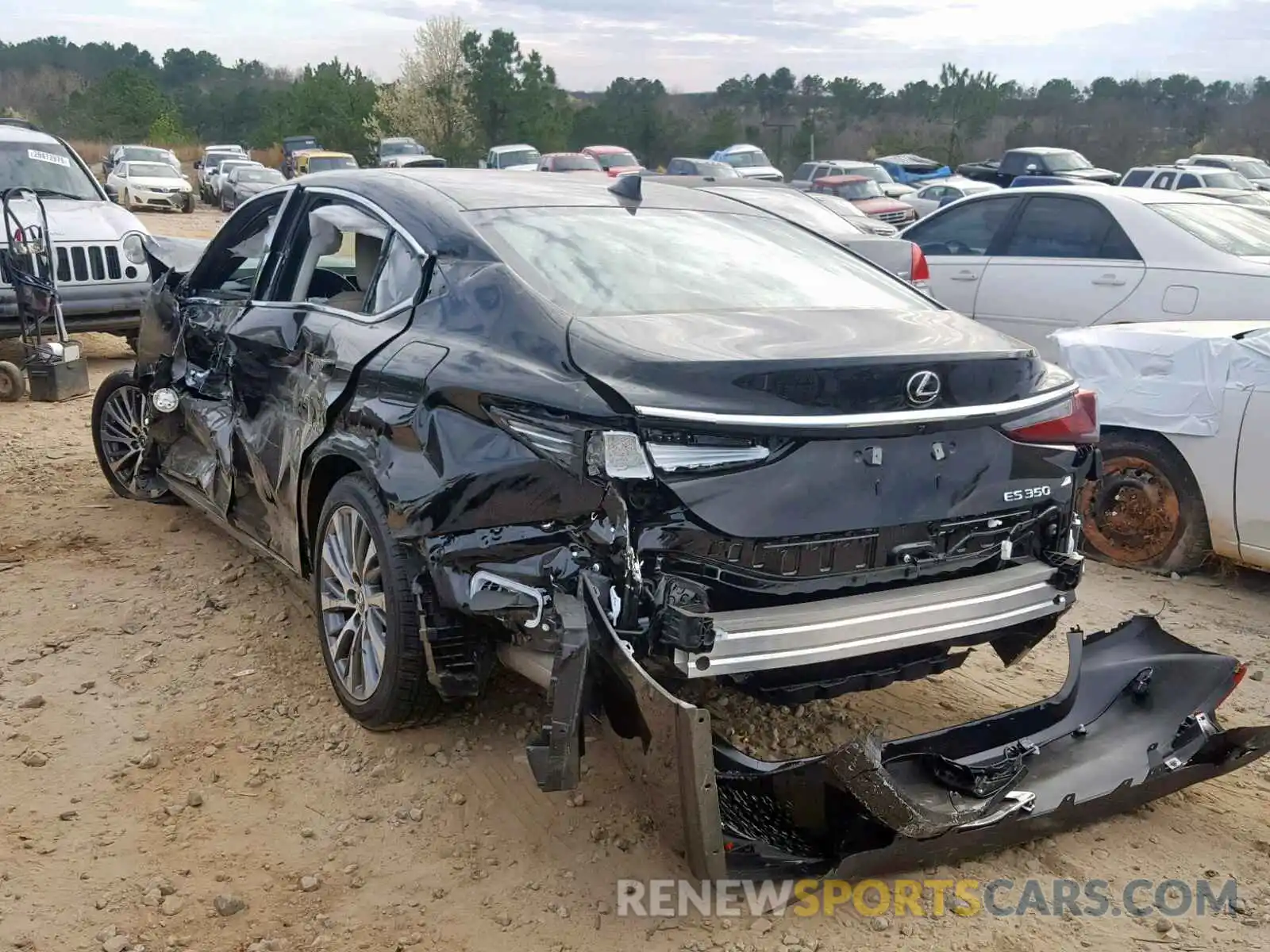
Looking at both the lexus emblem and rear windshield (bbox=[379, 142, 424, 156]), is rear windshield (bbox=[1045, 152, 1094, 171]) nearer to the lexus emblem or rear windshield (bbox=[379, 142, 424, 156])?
rear windshield (bbox=[379, 142, 424, 156])

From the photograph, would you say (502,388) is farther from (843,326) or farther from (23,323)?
(23,323)

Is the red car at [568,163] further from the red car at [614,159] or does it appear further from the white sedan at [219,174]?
the white sedan at [219,174]

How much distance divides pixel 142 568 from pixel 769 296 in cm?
323

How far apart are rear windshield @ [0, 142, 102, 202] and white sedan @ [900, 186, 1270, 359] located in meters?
7.31

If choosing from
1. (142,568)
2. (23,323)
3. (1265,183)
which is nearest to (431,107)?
(1265,183)

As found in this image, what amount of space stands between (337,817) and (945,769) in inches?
66.1

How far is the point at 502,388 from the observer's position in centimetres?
296

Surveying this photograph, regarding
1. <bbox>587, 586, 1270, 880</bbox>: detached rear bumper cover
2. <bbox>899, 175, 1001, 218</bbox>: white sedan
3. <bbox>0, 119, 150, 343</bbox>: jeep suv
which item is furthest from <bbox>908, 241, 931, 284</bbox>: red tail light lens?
<bbox>899, 175, 1001, 218</bbox>: white sedan

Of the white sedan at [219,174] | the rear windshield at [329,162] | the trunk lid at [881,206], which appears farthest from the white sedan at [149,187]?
the trunk lid at [881,206]

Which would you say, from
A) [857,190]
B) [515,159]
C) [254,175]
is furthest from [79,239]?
[515,159]

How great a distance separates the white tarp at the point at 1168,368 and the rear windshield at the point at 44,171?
28.2ft

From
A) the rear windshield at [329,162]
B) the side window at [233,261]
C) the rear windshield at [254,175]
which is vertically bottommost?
the side window at [233,261]

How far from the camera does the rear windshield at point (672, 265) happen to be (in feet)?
10.9

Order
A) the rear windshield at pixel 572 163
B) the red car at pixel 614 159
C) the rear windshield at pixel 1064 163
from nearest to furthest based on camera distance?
the rear windshield at pixel 1064 163 < the rear windshield at pixel 572 163 < the red car at pixel 614 159
